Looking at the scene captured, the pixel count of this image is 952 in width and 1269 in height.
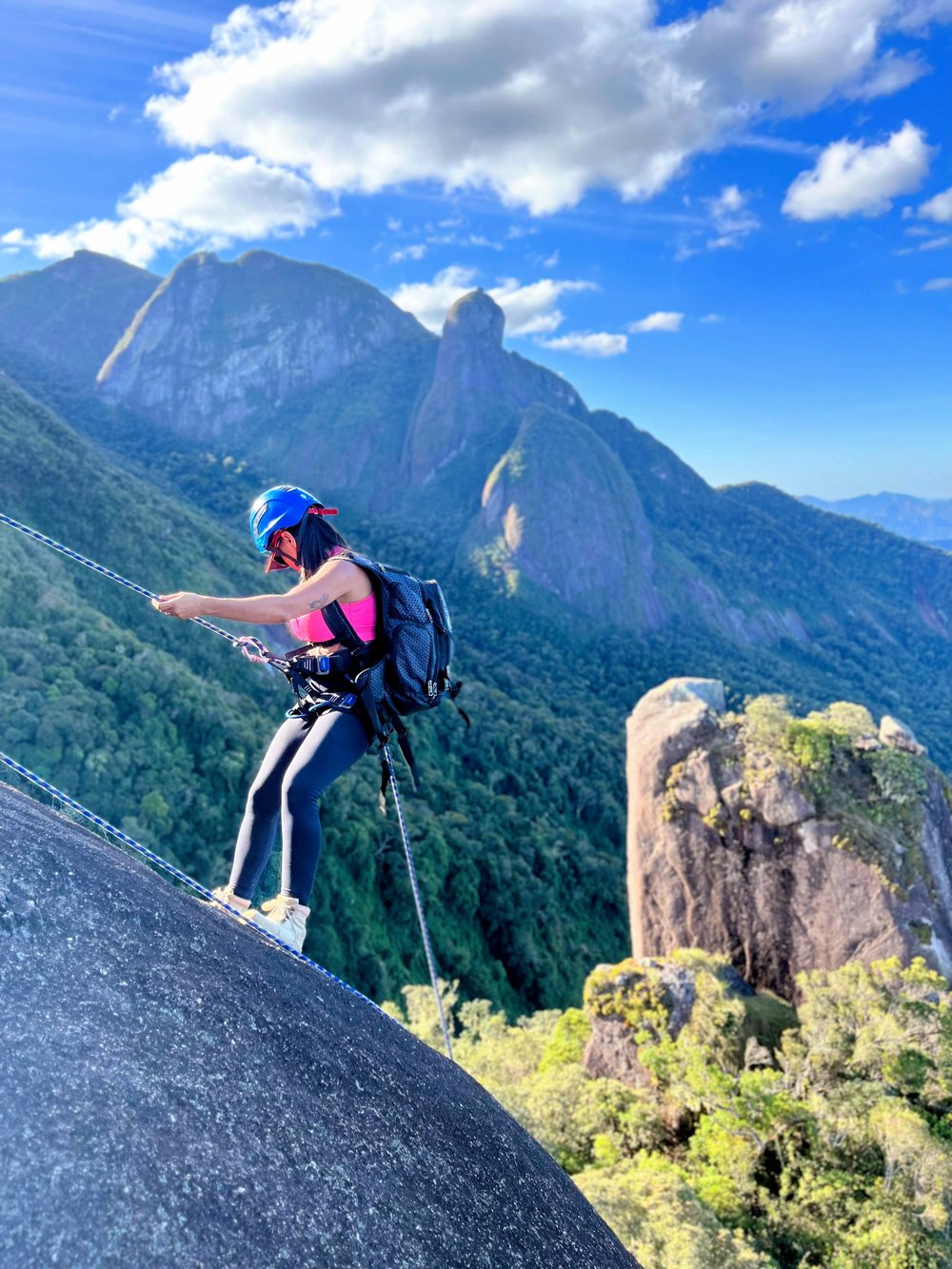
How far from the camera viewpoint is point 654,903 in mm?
17156

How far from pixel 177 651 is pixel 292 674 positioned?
37769 millimetres

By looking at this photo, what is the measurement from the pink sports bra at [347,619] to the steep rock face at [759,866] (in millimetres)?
13300

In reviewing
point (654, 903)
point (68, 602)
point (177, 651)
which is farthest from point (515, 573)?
point (654, 903)

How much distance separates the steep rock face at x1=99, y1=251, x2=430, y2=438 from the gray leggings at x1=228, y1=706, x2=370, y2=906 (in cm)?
13683

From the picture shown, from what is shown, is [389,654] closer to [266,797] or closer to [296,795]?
[296,795]

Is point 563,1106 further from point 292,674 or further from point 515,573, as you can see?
point 515,573

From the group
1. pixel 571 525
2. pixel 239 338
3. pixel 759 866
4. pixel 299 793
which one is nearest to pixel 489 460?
pixel 571 525

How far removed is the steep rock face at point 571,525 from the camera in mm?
103463

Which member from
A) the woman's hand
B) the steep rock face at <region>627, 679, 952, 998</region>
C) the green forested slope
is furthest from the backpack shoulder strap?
the green forested slope

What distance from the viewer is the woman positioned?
3.98 metres

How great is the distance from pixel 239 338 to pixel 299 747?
155 m

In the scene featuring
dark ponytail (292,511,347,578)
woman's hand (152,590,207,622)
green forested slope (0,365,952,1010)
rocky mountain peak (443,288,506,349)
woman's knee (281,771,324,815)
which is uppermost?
rocky mountain peak (443,288,506,349)

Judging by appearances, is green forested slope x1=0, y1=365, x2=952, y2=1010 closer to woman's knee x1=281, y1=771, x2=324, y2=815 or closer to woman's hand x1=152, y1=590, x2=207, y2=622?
woman's knee x1=281, y1=771, x2=324, y2=815

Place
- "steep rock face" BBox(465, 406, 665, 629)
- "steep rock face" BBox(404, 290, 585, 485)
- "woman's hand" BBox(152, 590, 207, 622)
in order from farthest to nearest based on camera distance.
Answer: "steep rock face" BBox(404, 290, 585, 485), "steep rock face" BBox(465, 406, 665, 629), "woman's hand" BBox(152, 590, 207, 622)
